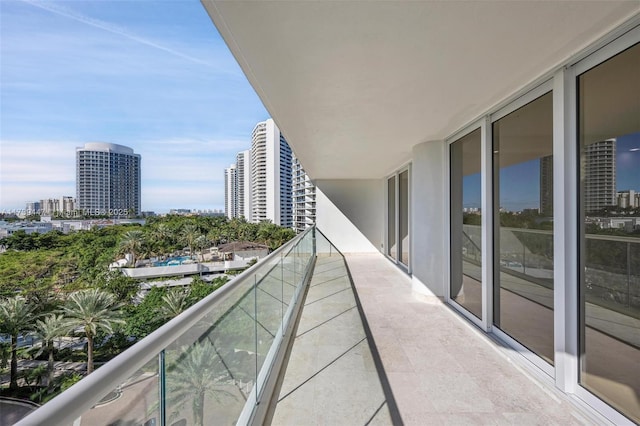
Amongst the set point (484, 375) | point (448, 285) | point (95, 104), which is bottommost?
point (484, 375)

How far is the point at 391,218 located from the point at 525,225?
7.01 metres

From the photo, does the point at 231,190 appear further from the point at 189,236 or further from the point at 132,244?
the point at 132,244

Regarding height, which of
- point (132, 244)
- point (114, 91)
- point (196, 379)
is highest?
point (114, 91)

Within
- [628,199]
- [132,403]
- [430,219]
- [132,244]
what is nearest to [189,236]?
[132,244]

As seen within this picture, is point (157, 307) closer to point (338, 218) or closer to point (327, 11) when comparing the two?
point (338, 218)

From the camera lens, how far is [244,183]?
101562mm

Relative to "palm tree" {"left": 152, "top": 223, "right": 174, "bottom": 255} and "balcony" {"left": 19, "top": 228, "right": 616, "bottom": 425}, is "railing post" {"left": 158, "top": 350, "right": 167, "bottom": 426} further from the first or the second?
"palm tree" {"left": 152, "top": 223, "right": 174, "bottom": 255}

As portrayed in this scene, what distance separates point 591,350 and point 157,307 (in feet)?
119

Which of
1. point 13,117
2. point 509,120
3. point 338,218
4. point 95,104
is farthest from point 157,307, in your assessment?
point 95,104

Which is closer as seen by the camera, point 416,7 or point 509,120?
point 416,7

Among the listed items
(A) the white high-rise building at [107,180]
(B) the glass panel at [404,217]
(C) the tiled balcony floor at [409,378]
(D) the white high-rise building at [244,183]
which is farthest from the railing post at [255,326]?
(D) the white high-rise building at [244,183]

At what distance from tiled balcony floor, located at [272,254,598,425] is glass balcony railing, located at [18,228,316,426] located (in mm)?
472

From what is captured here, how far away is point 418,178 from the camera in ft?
18.5

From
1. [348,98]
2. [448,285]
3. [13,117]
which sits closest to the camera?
[348,98]
